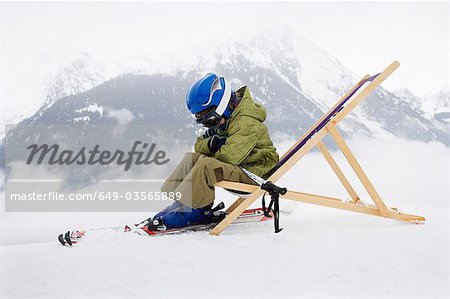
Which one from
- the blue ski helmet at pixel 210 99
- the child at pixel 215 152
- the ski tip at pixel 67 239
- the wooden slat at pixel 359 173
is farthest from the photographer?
the wooden slat at pixel 359 173

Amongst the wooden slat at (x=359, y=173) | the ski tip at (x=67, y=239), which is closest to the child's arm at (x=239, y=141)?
the wooden slat at (x=359, y=173)

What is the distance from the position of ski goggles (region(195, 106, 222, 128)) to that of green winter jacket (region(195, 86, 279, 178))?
0.10 meters

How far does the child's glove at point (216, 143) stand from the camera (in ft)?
13.5

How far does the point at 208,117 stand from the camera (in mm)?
4168

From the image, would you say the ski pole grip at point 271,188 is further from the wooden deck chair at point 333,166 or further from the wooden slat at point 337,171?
the wooden slat at point 337,171

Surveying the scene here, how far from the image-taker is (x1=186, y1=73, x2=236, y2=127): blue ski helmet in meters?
4.10

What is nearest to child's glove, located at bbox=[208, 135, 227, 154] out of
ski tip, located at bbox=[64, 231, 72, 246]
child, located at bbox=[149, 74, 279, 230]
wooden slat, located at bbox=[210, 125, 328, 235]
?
child, located at bbox=[149, 74, 279, 230]

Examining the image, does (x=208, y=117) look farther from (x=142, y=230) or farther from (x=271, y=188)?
(x=142, y=230)

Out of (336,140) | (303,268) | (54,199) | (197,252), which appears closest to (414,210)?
(336,140)

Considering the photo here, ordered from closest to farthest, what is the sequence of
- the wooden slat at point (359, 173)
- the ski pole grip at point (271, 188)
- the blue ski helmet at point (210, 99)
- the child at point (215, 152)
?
the ski pole grip at point (271, 188) < the child at point (215, 152) < the blue ski helmet at point (210, 99) < the wooden slat at point (359, 173)

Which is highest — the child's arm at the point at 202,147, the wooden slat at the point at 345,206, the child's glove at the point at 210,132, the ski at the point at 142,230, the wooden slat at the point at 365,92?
the wooden slat at the point at 365,92

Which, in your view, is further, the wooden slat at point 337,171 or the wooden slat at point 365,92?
the wooden slat at point 337,171

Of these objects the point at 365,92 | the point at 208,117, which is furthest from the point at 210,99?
the point at 365,92

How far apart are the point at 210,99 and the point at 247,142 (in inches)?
18.9
